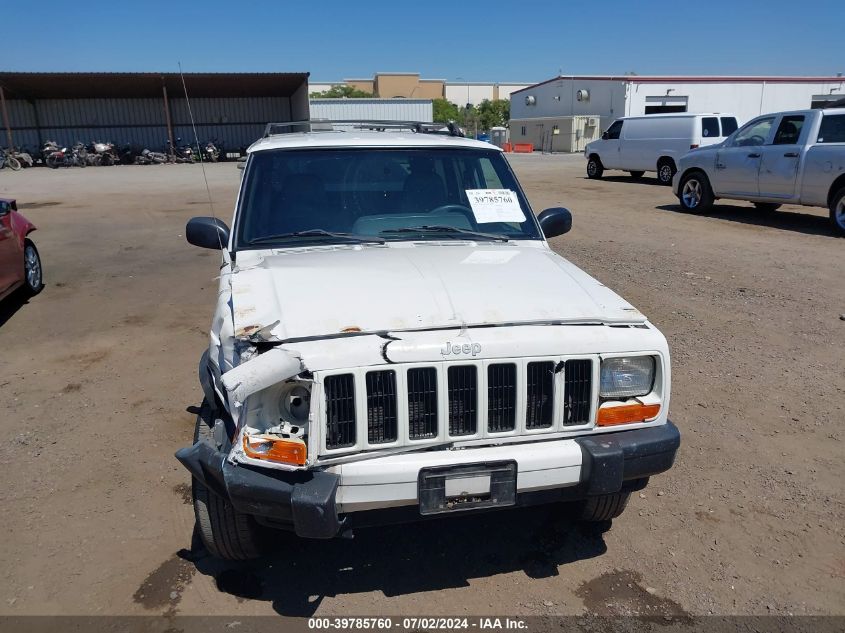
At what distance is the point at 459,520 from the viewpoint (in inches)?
142

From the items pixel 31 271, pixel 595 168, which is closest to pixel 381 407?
pixel 31 271

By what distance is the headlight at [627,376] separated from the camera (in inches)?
111

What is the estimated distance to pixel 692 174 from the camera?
46.2ft

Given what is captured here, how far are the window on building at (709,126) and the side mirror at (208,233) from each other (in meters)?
18.1

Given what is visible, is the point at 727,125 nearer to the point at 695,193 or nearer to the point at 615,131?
the point at 615,131

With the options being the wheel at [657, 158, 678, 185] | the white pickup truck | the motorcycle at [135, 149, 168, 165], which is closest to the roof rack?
the white pickup truck

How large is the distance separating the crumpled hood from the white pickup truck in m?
9.83

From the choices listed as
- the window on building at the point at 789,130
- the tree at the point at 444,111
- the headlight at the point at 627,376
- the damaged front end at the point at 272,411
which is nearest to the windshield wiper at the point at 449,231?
the headlight at the point at 627,376

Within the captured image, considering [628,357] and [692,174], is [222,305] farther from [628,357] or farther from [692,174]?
[692,174]

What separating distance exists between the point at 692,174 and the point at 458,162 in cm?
1133

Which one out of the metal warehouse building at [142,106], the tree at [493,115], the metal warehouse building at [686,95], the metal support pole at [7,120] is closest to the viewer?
the metal support pole at [7,120]

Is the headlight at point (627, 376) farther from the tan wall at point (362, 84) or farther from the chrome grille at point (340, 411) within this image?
the tan wall at point (362, 84)

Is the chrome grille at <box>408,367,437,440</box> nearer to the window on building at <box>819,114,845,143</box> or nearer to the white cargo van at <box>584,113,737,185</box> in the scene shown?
the window on building at <box>819,114,845,143</box>

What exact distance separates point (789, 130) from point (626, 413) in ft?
37.1
